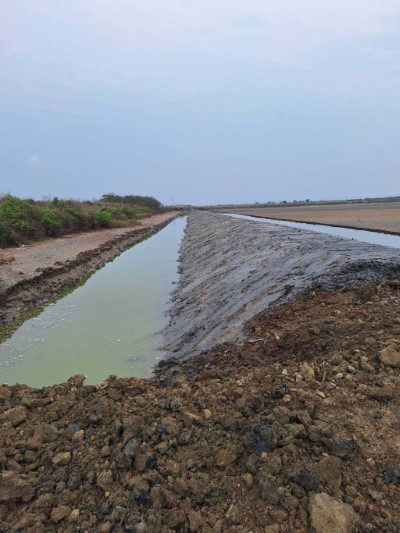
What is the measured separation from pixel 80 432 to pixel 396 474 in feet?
8.49

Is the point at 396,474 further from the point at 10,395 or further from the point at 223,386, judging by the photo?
the point at 10,395

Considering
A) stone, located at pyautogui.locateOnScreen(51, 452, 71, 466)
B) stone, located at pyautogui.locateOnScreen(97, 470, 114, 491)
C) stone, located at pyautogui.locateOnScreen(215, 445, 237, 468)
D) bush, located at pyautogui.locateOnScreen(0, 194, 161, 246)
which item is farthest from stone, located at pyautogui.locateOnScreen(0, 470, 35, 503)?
bush, located at pyautogui.locateOnScreen(0, 194, 161, 246)

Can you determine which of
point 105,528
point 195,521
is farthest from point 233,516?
point 105,528

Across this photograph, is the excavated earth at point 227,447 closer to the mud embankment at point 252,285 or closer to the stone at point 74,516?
the stone at point 74,516

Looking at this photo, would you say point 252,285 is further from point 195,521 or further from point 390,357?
point 195,521

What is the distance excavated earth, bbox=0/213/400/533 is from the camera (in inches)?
100

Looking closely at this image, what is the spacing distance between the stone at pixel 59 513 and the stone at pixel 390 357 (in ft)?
10.4

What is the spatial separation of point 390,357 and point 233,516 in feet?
7.62

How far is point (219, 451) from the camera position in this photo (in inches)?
118

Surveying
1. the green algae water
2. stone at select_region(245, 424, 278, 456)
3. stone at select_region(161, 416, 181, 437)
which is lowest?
the green algae water

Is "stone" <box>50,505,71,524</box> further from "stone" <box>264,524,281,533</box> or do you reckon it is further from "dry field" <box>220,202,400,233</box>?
"dry field" <box>220,202,400,233</box>

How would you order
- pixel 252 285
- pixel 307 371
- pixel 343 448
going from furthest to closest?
pixel 252 285 → pixel 307 371 → pixel 343 448

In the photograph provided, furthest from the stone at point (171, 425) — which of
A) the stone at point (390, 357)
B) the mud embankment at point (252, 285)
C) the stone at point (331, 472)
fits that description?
the mud embankment at point (252, 285)

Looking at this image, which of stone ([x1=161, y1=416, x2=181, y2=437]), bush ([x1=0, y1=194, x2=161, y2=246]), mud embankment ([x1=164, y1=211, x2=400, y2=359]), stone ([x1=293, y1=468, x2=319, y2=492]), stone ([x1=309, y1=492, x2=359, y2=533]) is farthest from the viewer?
bush ([x1=0, y1=194, x2=161, y2=246])
